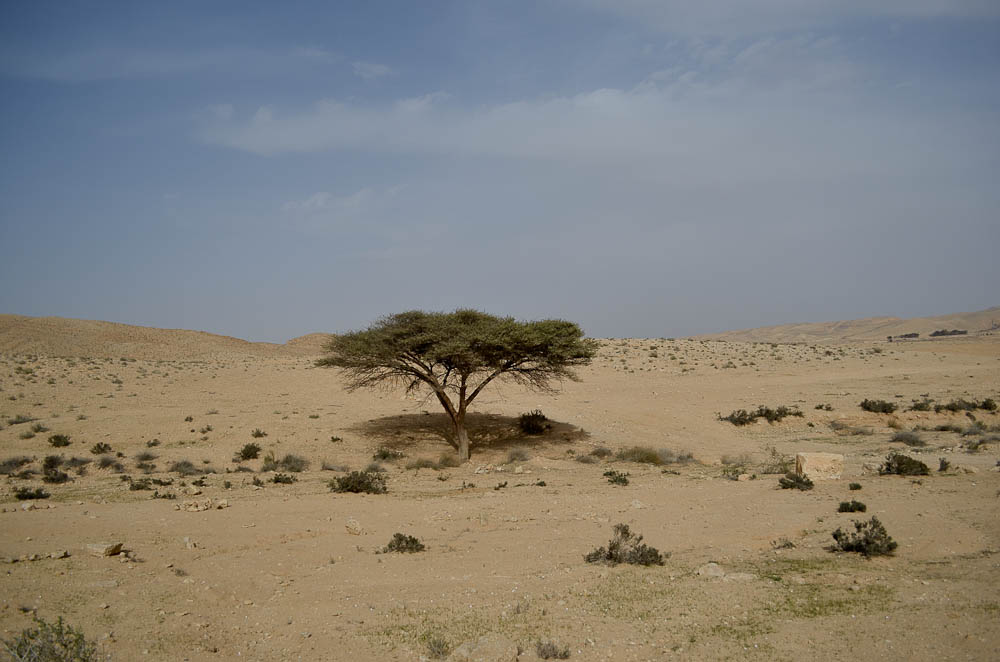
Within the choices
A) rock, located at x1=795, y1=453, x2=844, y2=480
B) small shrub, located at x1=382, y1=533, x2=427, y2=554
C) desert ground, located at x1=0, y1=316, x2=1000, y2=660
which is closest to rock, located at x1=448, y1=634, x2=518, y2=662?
desert ground, located at x1=0, y1=316, x2=1000, y2=660

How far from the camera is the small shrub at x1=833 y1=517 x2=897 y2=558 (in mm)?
8531

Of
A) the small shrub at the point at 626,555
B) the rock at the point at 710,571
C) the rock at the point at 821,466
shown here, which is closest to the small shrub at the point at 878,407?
the rock at the point at 821,466

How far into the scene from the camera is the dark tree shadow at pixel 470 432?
2083 cm

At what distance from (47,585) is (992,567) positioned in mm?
11447

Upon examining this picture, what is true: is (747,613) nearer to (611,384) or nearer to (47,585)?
(47,585)

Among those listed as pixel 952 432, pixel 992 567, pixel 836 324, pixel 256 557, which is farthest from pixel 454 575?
pixel 836 324

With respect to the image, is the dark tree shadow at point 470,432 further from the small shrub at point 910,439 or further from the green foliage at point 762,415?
the small shrub at point 910,439

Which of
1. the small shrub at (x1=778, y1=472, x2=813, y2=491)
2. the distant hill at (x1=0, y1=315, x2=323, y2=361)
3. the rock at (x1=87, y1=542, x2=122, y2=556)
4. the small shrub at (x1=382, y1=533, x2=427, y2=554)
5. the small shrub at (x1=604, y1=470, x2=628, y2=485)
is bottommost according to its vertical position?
the small shrub at (x1=604, y1=470, x2=628, y2=485)

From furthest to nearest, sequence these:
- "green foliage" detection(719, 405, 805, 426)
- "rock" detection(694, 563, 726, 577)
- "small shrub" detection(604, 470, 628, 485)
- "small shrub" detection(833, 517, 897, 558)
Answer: "green foliage" detection(719, 405, 805, 426) < "small shrub" detection(604, 470, 628, 485) < "small shrub" detection(833, 517, 897, 558) < "rock" detection(694, 563, 726, 577)

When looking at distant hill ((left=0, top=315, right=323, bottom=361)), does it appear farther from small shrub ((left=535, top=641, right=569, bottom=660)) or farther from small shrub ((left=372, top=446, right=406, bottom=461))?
small shrub ((left=535, top=641, right=569, bottom=660))

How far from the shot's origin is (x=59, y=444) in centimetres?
1739

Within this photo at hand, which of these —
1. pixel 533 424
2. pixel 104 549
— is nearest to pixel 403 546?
pixel 104 549

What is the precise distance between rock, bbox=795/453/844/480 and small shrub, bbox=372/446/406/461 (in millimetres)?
11241

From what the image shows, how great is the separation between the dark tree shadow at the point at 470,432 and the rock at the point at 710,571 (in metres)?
12.3
